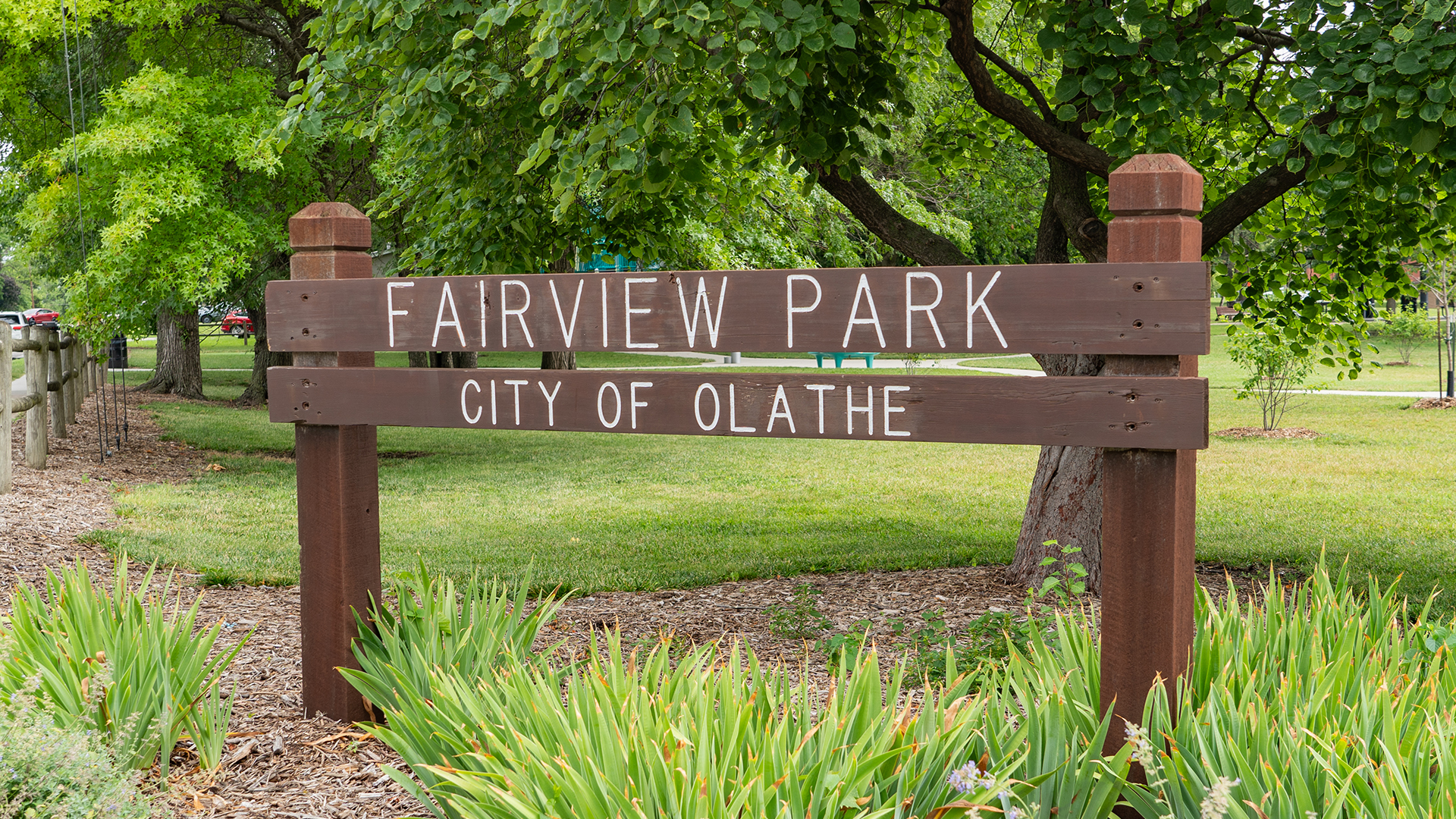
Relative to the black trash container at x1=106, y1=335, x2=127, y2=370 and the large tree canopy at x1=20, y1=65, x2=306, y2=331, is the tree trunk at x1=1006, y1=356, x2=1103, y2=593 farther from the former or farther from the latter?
the black trash container at x1=106, y1=335, x2=127, y2=370

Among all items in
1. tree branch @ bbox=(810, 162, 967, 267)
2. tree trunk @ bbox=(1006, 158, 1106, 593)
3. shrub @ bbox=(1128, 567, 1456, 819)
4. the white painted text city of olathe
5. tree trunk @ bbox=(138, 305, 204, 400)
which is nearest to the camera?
shrub @ bbox=(1128, 567, 1456, 819)

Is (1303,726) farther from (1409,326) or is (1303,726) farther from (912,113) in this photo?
(1409,326)

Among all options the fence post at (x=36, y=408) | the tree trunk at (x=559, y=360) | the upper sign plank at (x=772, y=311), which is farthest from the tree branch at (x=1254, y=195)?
the tree trunk at (x=559, y=360)

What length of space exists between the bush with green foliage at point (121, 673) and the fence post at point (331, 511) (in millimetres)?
304

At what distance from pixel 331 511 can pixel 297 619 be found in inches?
76.4

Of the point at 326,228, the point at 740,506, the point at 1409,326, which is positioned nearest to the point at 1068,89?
the point at 326,228

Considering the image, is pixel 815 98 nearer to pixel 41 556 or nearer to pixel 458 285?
pixel 458 285

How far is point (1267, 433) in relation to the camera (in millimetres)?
14617

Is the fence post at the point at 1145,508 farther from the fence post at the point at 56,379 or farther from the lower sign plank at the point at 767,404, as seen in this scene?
the fence post at the point at 56,379

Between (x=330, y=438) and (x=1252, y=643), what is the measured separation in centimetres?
283

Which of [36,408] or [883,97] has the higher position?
[883,97]

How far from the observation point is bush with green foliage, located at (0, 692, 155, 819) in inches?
101

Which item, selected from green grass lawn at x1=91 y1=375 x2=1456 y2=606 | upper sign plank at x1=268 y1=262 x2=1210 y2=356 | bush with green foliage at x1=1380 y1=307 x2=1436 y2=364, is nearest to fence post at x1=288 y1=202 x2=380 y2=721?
upper sign plank at x1=268 y1=262 x2=1210 y2=356

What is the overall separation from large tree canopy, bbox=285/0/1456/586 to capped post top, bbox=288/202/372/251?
0.84 m
